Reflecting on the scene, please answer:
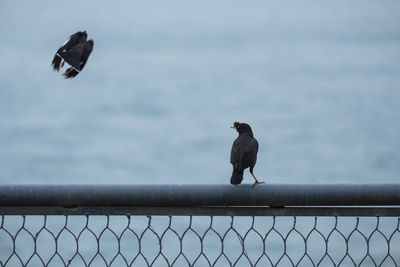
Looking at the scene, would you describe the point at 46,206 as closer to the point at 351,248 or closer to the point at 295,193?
the point at 295,193

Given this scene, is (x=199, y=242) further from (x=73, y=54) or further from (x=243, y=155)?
(x=73, y=54)

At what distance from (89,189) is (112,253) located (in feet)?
42.5

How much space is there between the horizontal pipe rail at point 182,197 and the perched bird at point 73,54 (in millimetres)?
2072

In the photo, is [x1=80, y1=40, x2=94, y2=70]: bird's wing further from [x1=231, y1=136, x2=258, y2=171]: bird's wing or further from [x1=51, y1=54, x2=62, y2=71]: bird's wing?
[x1=231, y1=136, x2=258, y2=171]: bird's wing

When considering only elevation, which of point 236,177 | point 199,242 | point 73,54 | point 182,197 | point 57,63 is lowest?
point 199,242

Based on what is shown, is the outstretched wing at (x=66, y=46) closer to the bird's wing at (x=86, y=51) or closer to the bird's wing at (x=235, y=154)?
the bird's wing at (x=86, y=51)

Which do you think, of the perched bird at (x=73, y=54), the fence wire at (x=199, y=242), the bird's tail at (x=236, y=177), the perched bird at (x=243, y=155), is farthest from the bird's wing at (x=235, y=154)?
the fence wire at (x=199, y=242)

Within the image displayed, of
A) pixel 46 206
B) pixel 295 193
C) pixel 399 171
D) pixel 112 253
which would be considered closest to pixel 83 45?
pixel 46 206

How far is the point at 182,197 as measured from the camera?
3029mm

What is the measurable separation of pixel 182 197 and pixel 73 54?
2459mm

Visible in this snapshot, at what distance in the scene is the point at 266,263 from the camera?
13.8 m

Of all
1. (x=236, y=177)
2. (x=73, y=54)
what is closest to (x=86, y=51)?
(x=73, y=54)

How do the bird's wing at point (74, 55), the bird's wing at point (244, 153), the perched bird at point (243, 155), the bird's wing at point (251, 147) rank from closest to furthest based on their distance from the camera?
the perched bird at point (243, 155), the bird's wing at point (244, 153), the bird's wing at point (74, 55), the bird's wing at point (251, 147)

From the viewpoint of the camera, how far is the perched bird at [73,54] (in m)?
5.03
